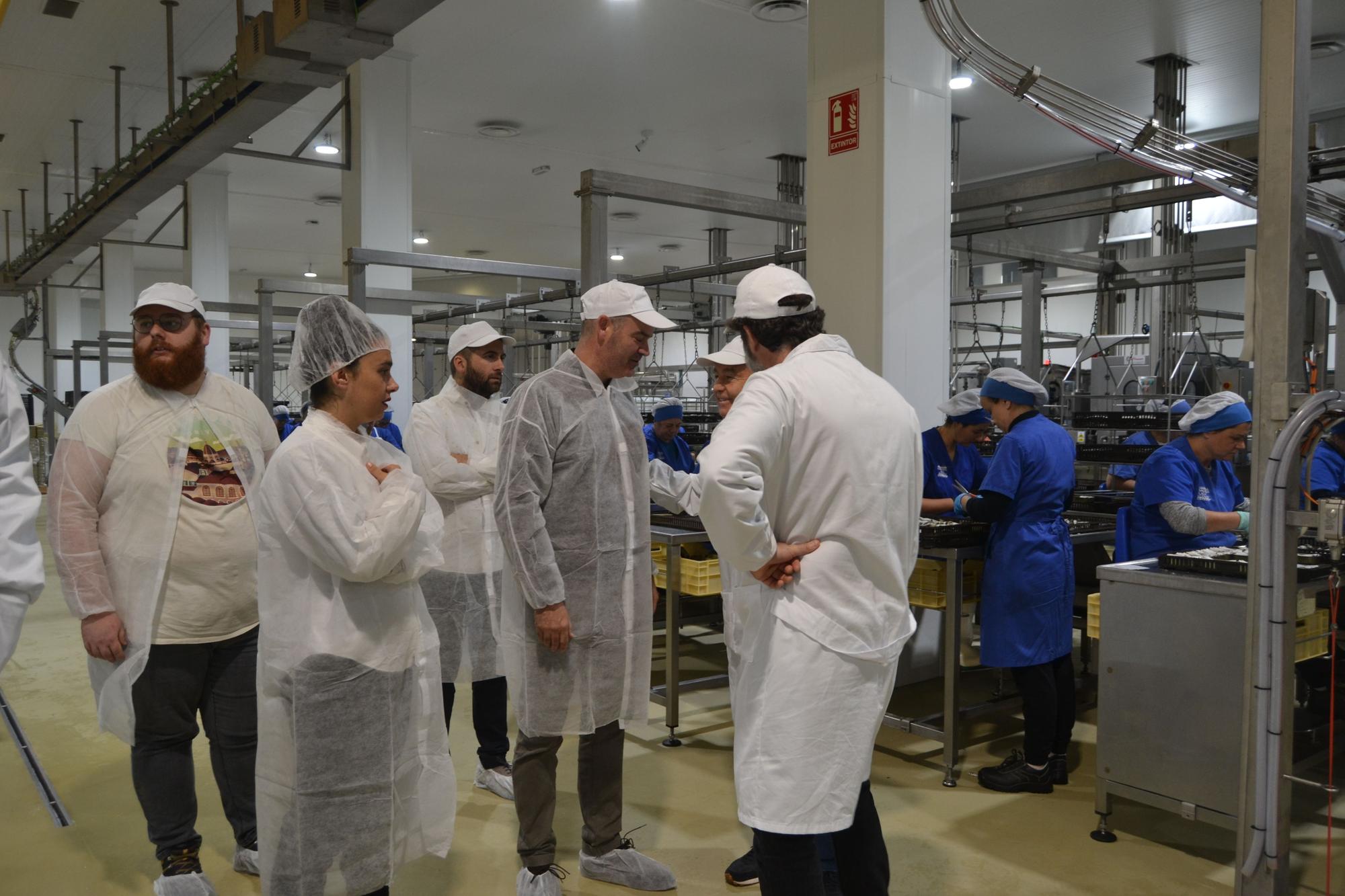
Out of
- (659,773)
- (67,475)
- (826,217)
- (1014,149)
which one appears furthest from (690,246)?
(67,475)

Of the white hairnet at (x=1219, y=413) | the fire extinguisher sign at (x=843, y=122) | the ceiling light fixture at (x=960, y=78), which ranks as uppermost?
the ceiling light fixture at (x=960, y=78)

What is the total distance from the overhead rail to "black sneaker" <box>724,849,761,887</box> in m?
2.41

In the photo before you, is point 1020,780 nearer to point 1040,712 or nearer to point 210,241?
point 1040,712

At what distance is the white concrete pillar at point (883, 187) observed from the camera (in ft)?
11.1

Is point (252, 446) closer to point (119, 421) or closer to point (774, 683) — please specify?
point (119, 421)

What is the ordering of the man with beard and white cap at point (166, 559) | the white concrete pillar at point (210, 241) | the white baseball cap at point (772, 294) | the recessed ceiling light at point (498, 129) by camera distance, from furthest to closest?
the white concrete pillar at point (210, 241)
the recessed ceiling light at point (498, 129)
the man with beard and white cap at point (166, 559)
the white baseball cap at point (772, 294)

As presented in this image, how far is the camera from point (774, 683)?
1726mm

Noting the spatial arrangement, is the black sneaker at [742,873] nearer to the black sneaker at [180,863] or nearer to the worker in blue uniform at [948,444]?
the black sneaker at [180,863]

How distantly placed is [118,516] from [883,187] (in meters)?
2.52

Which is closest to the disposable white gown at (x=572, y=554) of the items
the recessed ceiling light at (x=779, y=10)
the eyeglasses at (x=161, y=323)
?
the eyeglasses at (x=161, y=323)

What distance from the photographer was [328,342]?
188 centimetres

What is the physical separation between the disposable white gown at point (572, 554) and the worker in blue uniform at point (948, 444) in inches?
64.3

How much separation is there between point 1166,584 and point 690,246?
1066 cm

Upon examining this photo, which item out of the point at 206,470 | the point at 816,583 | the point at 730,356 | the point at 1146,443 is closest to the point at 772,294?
the point at 816,583
